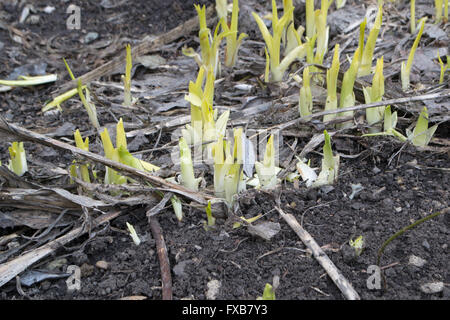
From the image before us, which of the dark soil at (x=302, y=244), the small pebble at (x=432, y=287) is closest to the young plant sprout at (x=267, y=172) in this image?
the dark soil at (x=302, y=244)

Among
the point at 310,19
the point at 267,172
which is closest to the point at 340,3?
the point at 310,19

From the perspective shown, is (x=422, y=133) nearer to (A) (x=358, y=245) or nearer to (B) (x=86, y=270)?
(A) (x=358, y=245)

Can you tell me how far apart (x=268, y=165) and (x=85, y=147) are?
0.73m

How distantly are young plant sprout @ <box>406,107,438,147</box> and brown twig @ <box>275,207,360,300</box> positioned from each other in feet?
2.26

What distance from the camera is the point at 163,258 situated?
176cm

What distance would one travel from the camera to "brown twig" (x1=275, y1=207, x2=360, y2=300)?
1.59 metres

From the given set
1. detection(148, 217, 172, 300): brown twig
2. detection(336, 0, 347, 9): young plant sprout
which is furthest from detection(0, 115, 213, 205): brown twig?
detection(336, 0, 347, 9): young plant sprout

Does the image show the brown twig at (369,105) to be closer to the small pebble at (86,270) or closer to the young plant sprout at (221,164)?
the young plant sprout at (221,164)

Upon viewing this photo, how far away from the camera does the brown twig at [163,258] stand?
5.44 feet

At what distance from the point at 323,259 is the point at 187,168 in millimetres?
604

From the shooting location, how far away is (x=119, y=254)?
5.98ft

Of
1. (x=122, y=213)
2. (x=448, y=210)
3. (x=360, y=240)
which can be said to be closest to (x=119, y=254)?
(x=122, y=213)

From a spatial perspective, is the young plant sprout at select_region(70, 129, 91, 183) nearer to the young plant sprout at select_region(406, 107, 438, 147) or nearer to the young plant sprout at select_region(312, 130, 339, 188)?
the young plant sprout at select_region(312, 130, 339, 188)
